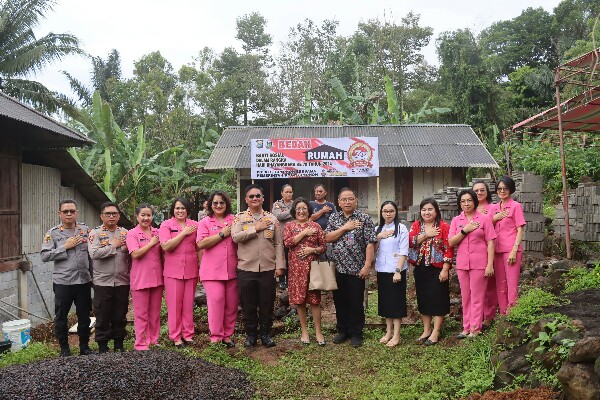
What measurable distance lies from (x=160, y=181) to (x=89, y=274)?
10651 millimetres

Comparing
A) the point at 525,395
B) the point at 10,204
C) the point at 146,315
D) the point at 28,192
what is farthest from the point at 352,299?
the point at 28,192

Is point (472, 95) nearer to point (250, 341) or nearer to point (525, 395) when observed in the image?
point (250, 341)

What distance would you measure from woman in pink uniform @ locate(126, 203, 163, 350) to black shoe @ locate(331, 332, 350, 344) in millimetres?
1976

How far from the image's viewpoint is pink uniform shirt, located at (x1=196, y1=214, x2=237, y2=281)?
554cm

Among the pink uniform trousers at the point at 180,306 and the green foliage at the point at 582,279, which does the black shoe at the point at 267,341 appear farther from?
the green foliage at the point at 582,279

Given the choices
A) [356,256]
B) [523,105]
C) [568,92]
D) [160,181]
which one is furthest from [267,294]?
[523,105]

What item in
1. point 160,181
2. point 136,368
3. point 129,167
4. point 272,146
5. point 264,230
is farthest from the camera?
point 160,181

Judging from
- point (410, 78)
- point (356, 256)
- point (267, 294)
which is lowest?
point (267, 294)

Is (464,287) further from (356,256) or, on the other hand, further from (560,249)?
(560,249)

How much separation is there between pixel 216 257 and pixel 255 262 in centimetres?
43

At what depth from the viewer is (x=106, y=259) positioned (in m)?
5.40

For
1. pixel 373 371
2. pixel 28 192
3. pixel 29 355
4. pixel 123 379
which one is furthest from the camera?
pixel 28 192

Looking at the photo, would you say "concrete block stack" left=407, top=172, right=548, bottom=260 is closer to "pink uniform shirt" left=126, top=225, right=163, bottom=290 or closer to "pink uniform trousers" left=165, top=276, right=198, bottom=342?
"pink uniform trousers" left=165, top=276, right=198, bottom=342

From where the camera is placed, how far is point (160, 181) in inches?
629
